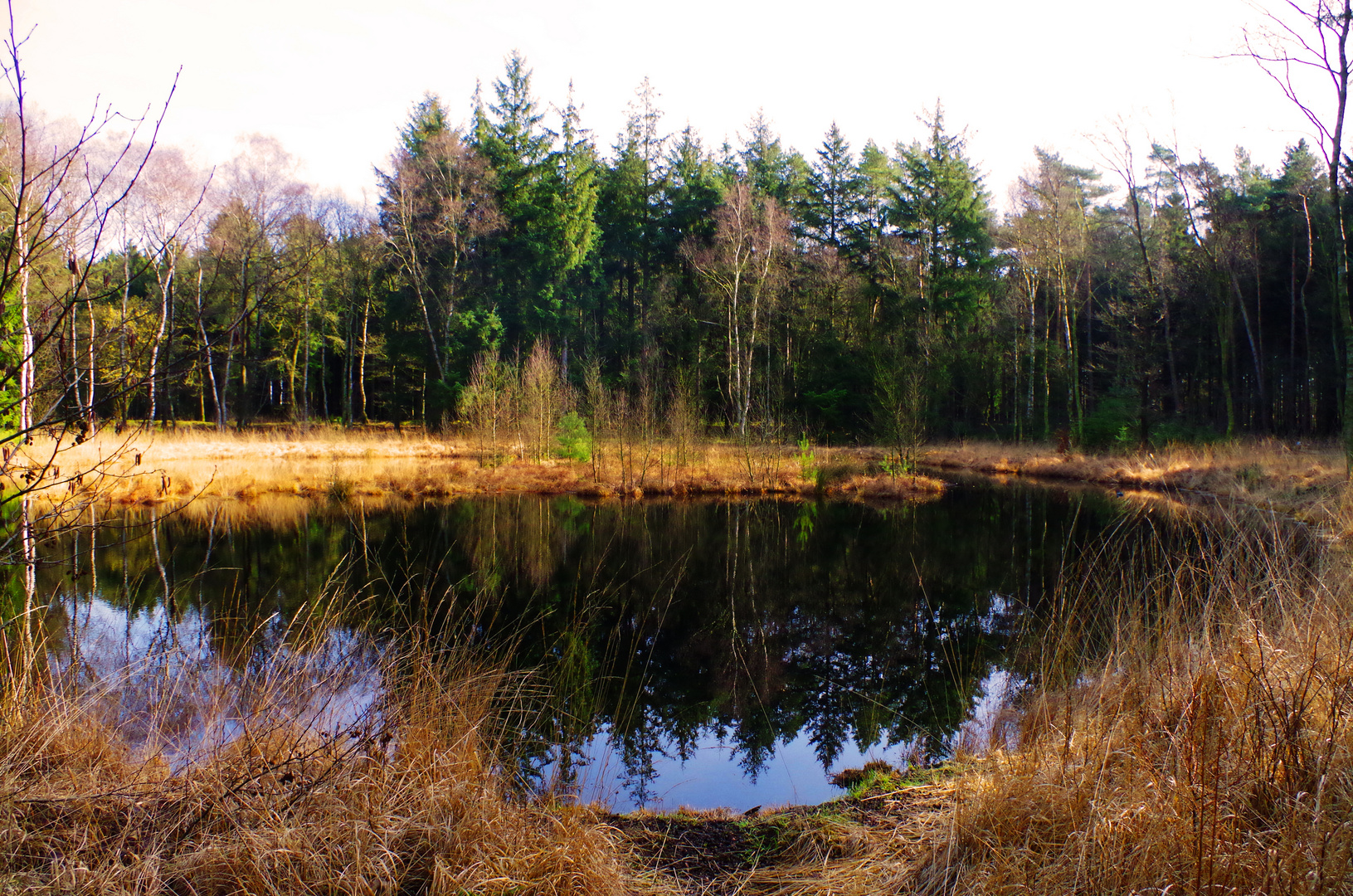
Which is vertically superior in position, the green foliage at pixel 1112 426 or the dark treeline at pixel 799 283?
the dark treeline at pixel 799 283

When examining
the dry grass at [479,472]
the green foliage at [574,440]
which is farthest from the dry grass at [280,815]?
the green foliage at [574,440]

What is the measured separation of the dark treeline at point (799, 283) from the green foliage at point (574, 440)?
401 centimetres

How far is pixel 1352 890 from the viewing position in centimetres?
180

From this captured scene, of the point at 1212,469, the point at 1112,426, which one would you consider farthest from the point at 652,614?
the point at 1112,426

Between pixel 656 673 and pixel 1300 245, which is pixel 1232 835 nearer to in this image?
pixel 656 673

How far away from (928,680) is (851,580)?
11.2 feet

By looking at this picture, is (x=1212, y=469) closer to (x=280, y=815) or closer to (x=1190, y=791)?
(x=1190, y=791)

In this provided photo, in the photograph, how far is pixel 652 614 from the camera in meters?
7.66

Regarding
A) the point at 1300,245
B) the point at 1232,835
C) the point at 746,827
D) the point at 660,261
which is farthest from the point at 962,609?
the point at 660,261

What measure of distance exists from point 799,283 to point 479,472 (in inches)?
595

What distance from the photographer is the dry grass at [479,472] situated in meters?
15.8

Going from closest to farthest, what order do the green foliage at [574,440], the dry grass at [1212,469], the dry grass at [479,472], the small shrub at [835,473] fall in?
1. the dry grass at [1212,469]
2. the dry grass at [479,472]
3. the small shrub at [835,473]
4. the green foliage at [574,440]

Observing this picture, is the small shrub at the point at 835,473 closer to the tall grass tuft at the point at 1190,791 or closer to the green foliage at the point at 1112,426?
the green foliage at the point at 1112,426

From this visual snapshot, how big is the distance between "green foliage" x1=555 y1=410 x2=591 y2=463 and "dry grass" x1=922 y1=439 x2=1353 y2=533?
1152 centimetres
